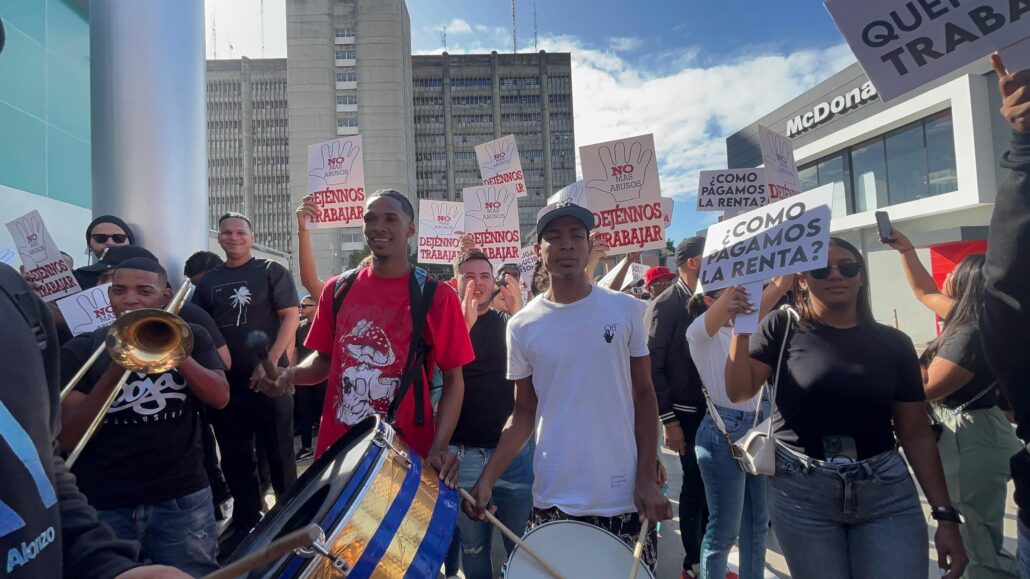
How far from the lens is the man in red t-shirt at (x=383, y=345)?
2410 mm

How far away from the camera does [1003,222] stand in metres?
1.56

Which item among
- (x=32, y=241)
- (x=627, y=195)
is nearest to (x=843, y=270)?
(x=627, y=195)

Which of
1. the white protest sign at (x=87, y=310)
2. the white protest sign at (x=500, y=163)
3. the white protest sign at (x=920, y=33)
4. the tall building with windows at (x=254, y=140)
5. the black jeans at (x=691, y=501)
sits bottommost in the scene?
the black jeans at (x=691, y=501)

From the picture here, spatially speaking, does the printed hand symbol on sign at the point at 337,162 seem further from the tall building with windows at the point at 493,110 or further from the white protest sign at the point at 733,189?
the tall building with windows at the point at 493,110

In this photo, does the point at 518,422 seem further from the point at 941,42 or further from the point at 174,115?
the point at 174,115

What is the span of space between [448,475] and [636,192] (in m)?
3.15

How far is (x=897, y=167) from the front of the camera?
67.3 ft

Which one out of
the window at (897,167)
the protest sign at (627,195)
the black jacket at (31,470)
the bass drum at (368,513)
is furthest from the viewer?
the window at (897,167)

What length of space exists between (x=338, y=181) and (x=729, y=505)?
175 inches

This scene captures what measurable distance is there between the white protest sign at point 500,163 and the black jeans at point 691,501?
4.69m

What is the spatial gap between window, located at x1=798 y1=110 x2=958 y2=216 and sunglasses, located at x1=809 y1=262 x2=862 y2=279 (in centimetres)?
2029

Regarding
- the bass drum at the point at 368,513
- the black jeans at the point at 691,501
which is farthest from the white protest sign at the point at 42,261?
the black jeans at the point at 691,501

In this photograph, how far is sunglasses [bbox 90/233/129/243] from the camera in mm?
3730

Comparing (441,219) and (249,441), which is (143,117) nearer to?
(249,441)
